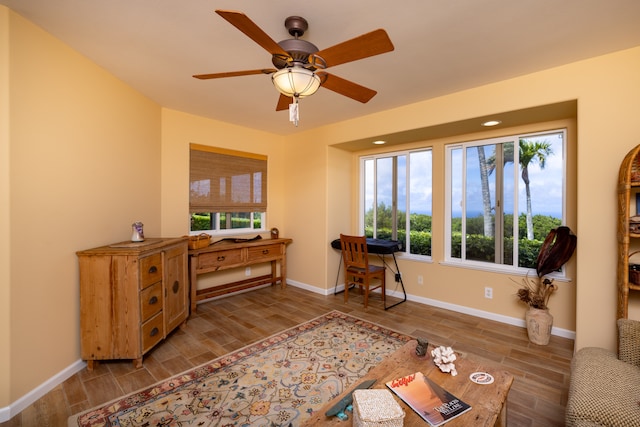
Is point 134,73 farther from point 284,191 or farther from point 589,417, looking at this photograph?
point 589,417

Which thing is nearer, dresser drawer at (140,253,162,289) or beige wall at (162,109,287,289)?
dresser drawer at (140,253,162,289)

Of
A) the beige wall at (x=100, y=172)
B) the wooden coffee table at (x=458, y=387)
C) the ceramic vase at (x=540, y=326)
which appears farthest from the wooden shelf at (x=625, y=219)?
the wooden coffee table at (x=458, y=387)

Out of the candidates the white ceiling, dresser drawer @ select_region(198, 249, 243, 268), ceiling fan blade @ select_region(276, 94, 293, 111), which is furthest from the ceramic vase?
dresser drawer @ select_region(198, 249, 243, 268)

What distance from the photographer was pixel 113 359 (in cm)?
231

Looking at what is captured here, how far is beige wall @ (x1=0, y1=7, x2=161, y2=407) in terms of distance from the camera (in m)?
1.81

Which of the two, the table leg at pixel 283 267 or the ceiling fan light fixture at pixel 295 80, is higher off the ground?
the ceiling fan light fixture at pixel 295 80

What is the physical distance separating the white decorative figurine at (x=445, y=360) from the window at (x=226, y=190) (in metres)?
3.37

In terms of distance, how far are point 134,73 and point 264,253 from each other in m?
2.64

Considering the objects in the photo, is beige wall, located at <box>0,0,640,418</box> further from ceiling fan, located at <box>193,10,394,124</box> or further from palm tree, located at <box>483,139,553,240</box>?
ceiling fan, located at <box>193,10,394,124</box>

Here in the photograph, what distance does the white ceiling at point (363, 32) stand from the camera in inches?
67.3

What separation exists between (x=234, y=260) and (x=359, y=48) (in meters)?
3.14

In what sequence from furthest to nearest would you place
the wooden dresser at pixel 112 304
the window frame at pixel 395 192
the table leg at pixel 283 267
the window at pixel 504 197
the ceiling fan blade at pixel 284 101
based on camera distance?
the table leg at pixel 283 267 < the window frame at pixel 395 192 < the window at pixel 504 197 < the wooden dresser at pixel 112 304 < the ceiling fan blade at pixel 284 101

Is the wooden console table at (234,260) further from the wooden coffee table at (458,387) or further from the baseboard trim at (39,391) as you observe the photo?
the wooden coffee table at (458,387)

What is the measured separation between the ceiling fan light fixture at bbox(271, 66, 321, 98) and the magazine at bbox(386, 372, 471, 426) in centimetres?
167
